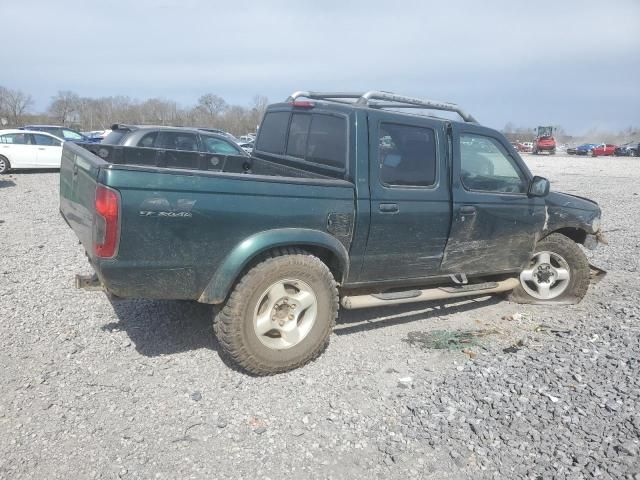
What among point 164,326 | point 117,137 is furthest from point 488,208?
point 117,137

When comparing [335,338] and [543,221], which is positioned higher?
[543,221]

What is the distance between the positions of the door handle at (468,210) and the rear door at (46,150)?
16362 millimetres

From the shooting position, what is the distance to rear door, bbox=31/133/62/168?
16.8 m

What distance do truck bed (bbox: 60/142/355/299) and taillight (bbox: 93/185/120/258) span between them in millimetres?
28

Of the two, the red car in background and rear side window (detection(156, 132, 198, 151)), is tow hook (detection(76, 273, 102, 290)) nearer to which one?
rear side window (detection(156, 132, 198, 151))

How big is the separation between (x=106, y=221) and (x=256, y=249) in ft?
3.09

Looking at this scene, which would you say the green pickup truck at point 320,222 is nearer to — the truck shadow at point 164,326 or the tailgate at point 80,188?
the tailgate at point 80,188

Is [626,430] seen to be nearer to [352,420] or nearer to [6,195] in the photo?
[352,420]

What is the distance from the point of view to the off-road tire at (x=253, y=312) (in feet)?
11.2

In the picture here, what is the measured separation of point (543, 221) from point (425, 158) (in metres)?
1.67

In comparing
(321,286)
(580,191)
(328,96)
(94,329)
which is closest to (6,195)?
(94,329)

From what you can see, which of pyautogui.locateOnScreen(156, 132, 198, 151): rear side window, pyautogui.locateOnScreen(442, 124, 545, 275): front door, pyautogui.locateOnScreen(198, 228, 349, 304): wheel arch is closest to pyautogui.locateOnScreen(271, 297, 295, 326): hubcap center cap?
pyautogui.locateOnScreen(198, 228, 349, 304): wheel arch

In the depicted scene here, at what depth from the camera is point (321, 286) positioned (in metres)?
3.70

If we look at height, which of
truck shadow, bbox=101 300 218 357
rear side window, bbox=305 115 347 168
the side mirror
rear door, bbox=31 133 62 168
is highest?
rear side window, bbox=305 115 347 168
